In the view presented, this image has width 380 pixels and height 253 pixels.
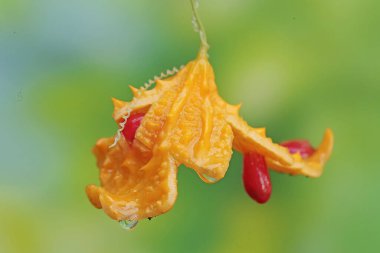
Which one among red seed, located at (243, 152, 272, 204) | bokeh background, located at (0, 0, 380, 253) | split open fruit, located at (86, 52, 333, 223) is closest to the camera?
split open fruit, located at (86, 52, 333, 223)

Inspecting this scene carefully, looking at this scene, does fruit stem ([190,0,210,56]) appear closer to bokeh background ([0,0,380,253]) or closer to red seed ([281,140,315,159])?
red seed ([281,140,315,159])

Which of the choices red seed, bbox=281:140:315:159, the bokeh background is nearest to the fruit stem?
red seed, bbox=281:140:315:159

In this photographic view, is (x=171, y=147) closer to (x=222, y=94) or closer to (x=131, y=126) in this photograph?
(x=131, y=126)

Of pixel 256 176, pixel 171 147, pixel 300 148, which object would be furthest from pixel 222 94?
pixel 171 147

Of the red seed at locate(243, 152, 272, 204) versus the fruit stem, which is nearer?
the fruit stem

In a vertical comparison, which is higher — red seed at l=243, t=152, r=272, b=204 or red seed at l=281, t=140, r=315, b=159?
red seed at l=243, t=152, r=272, b=204

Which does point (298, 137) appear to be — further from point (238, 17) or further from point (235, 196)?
point (238, 17)

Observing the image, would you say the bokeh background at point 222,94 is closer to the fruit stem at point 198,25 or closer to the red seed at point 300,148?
the red seed at point 300,148

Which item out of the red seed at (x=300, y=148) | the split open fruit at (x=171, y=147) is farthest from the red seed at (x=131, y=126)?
the red seed at (x=300, y=148)
